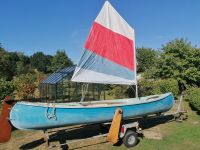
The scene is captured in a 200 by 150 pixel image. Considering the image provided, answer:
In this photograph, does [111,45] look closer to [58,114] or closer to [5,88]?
[58,114]

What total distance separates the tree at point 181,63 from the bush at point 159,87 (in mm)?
2336

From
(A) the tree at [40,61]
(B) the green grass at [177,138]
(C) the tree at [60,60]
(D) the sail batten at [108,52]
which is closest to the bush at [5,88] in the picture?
(D) the sail batten at [108,52]

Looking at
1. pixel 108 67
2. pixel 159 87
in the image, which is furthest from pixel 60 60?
pixel 108 67

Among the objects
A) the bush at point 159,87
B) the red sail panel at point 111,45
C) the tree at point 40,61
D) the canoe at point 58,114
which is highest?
the tree at point 40,61

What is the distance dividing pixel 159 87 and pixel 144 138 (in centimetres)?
1159

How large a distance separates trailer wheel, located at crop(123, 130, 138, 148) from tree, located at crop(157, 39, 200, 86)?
15199mm

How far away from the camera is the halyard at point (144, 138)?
10422 mm

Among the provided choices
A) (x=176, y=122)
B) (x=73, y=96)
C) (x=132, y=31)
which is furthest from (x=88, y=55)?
(x=73, y=96)

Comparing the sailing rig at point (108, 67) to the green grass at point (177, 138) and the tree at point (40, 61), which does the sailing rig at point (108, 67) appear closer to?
the green grass at point (177, 138)

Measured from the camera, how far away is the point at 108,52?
12.0m

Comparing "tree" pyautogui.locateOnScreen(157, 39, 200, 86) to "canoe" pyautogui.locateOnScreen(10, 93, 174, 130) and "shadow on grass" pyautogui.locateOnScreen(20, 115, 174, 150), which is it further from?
"canoe" pyautogui.locateOnScreen(10, 93, 174, 130)

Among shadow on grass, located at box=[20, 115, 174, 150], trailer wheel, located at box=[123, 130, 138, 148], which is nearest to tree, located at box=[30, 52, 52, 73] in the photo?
shadow on grass, located at box=[20, 115, 174, 150]

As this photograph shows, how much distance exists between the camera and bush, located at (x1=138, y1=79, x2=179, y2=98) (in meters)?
22.1

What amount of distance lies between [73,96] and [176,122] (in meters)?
11.4
